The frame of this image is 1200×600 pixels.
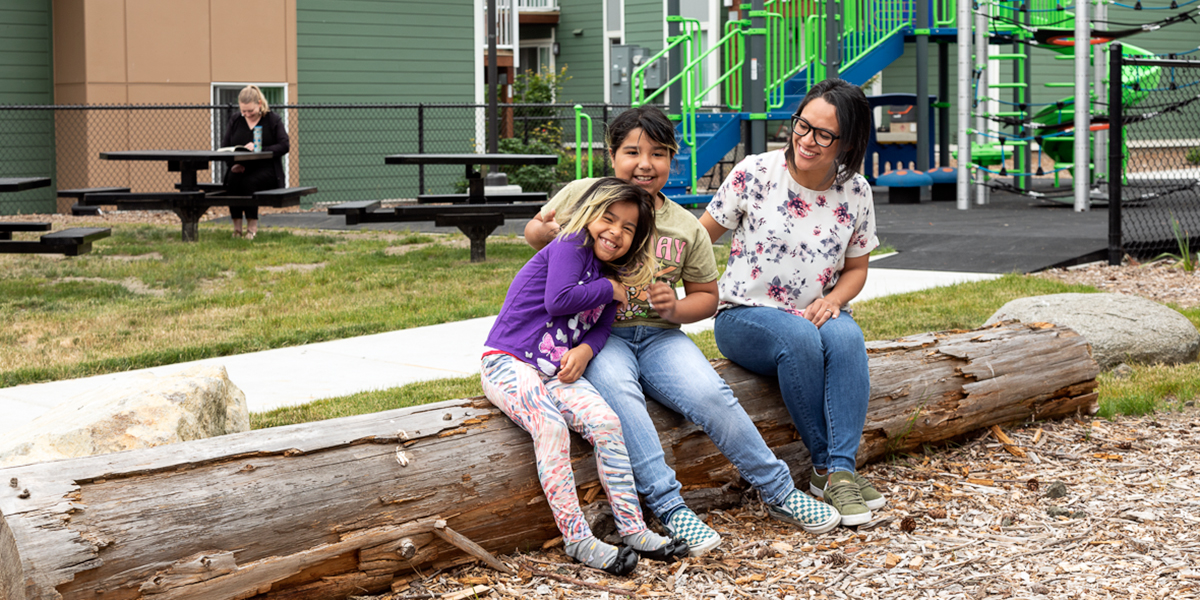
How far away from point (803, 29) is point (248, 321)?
908 centimetres

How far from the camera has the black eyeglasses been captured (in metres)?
3.74

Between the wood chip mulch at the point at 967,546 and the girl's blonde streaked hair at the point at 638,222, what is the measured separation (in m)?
0.82

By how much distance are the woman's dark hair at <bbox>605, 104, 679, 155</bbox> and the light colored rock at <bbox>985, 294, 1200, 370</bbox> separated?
99.9 inches

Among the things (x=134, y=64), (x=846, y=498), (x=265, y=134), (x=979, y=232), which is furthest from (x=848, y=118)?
(x=134, y=64)

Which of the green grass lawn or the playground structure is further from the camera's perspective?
the playground structure

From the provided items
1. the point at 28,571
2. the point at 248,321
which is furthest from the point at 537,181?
the point at 28,571

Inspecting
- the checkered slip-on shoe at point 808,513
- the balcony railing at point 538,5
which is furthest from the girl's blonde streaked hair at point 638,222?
the balcony railing at point 538,5

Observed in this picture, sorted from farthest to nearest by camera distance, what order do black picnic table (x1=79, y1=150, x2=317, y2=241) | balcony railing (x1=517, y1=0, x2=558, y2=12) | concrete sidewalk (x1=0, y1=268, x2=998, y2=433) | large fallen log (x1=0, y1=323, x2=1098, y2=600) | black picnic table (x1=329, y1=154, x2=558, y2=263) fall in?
1. balcony railing (x1=517, y1=0, x2=558, y2=12)
2. black picnic table (x1=79, y1=150, x2=317, y2=241)
3. black picnic table (x1=329, y1=154, x2=558, y2=263)
4. concrete sidewalk (x1=0, y1=268, x2=998, y2=433)
5. large fallen log (x1=0, y1=323, x2=1098, y2=600)

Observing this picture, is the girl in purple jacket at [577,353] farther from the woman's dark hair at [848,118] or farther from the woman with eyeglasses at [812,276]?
the woman's dark hair at [848,118]

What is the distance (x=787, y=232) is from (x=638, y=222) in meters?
0.72

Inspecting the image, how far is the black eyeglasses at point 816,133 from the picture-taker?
3.74m

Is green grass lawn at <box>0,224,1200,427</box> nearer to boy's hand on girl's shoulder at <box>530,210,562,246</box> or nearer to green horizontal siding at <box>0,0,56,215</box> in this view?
boy's hand on girl's shoulder at <box>530,210,562,246</box>

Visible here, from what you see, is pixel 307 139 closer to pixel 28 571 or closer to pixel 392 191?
pixel 392 191

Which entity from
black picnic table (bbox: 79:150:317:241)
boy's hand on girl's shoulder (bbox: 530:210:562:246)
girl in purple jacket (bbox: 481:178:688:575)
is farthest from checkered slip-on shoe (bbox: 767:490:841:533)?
black picnic table (bbox: 79:150:317:241)
